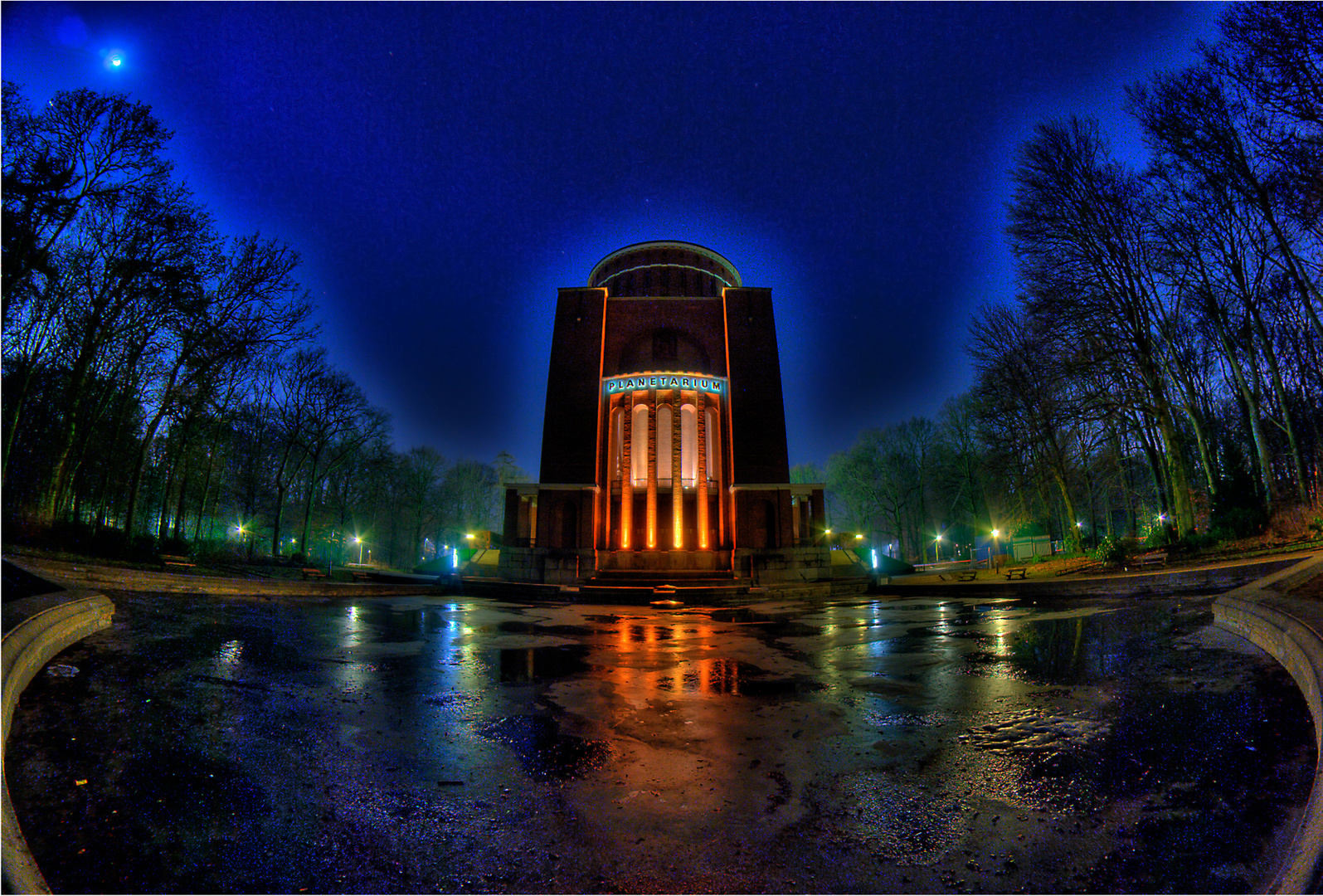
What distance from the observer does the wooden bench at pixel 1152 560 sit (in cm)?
1797

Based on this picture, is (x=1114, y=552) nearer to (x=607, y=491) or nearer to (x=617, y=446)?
(x=607, y=491)

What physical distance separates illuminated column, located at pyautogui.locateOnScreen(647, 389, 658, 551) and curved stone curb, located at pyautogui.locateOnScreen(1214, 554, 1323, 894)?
28301 mm

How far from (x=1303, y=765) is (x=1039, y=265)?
79.8 ft

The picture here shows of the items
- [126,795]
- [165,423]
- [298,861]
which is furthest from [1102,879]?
[165,423]

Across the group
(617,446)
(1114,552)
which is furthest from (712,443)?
(1114,552)

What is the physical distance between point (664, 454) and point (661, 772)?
3320 cm

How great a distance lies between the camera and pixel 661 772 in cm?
397

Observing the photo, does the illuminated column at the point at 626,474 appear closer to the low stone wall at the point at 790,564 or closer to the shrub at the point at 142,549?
the low stone wall at the point at 790,564

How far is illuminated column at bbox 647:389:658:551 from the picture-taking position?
34812 mm

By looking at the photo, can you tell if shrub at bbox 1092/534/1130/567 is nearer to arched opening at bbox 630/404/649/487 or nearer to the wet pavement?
the wet pavement

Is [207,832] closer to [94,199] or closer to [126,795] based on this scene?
[126,795]

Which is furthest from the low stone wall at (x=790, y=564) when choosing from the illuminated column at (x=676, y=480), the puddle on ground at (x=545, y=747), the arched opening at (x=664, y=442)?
the puddle on ground at (x=545, y=747)

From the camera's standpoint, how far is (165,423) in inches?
1141

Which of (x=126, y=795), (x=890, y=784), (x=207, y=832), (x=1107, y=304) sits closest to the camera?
(x=207, y=832)
